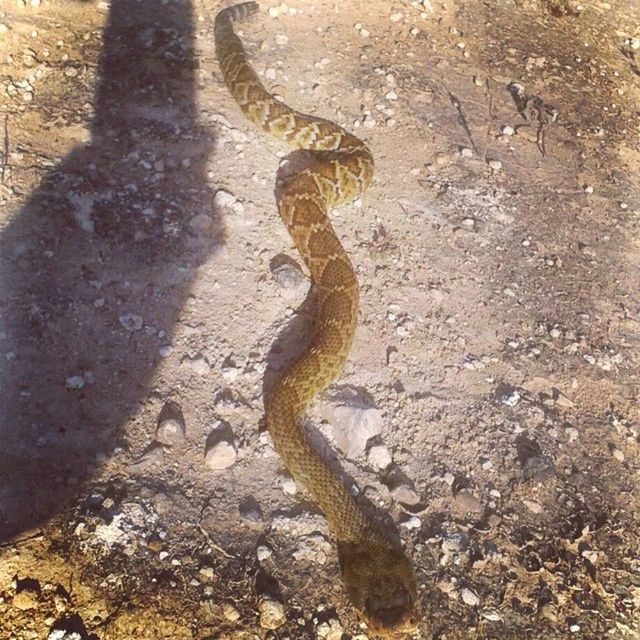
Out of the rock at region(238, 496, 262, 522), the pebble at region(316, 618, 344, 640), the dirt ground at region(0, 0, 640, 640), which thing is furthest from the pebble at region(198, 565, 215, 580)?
the pebble at region(316, 618, 344, 640)

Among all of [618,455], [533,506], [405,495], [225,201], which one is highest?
[225,201]

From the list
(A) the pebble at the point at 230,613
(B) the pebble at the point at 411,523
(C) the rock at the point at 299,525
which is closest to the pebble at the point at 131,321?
(C) the rock at the point at 299,525

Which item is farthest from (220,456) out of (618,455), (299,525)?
(618,455)

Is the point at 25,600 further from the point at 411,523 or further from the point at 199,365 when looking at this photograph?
the point at 411,523

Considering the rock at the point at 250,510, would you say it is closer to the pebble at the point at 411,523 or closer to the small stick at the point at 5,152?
the pebble at the point at 411,523

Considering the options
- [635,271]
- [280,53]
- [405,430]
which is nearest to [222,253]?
[405,430]

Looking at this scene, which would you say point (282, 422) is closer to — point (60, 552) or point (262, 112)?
point (60, 552)

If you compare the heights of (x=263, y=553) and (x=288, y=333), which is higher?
(x=288, y=333)
